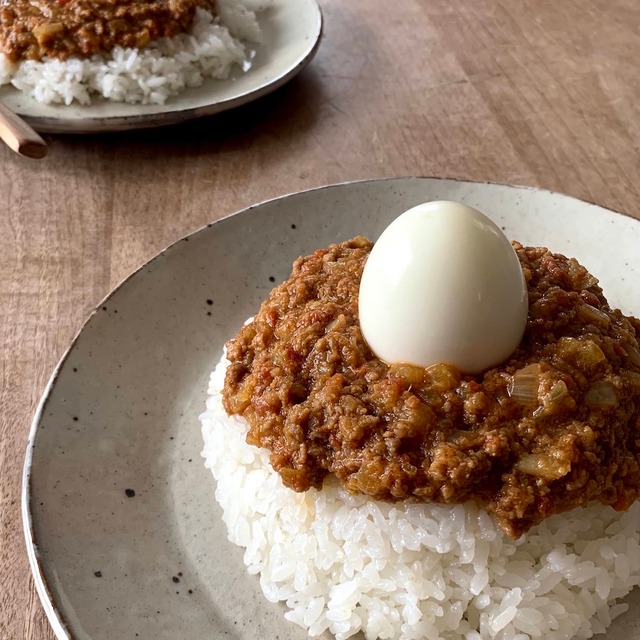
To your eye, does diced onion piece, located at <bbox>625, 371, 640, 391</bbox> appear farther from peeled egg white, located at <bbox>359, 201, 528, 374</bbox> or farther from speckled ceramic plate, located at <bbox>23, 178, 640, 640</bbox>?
speckled ceramic plate, located at <bbox>23, 178, 640, 640</bbox>

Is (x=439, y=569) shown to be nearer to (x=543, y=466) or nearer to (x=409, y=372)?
(x=543, y=466)

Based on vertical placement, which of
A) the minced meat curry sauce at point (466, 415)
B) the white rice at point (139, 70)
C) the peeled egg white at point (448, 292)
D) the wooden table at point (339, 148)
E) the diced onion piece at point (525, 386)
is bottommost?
the wooden table at point (339, 148)

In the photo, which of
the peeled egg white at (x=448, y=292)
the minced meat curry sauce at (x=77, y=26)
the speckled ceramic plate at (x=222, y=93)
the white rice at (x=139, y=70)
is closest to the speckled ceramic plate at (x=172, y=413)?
the peeled egg white at (x=448, y=292)

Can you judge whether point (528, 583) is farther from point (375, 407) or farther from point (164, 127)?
point (164, 127)

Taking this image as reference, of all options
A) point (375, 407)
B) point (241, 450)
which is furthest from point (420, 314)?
point (241, 450)

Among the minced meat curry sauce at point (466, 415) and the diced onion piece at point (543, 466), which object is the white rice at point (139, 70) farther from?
the diced onion piece at point (543, 466)
